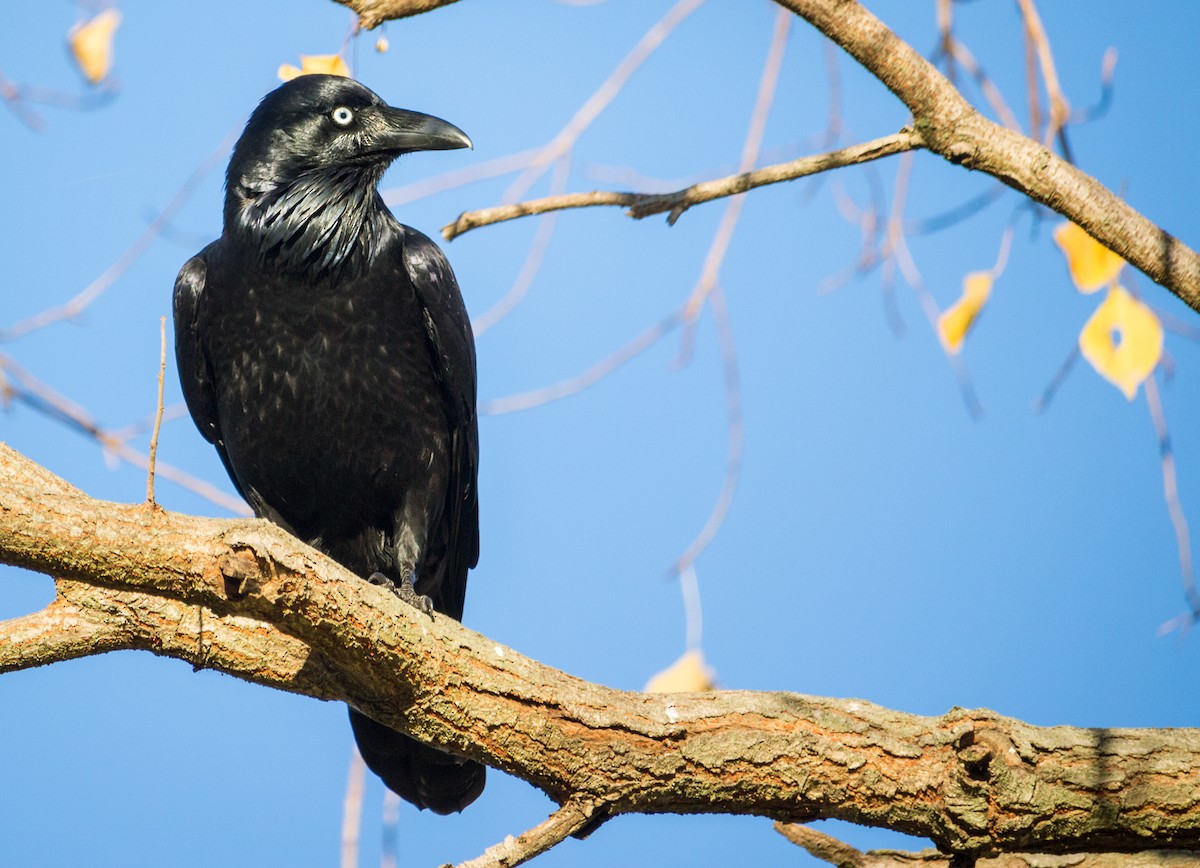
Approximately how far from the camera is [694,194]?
136 inches

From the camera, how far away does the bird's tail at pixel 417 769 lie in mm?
4434

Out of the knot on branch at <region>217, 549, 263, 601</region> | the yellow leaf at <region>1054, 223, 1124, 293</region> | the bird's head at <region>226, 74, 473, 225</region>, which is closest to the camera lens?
the knot on branch at <region>217, 549, 263, 601</region>

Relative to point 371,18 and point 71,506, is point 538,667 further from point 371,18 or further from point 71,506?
point 371,18

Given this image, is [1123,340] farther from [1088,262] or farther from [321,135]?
[321,135]

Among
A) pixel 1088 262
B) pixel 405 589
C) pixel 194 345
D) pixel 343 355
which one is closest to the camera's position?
pixel 1088 262

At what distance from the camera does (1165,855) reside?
3162mm

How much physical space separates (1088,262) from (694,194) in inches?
48.9

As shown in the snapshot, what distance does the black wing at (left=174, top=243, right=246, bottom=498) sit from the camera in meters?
4.71

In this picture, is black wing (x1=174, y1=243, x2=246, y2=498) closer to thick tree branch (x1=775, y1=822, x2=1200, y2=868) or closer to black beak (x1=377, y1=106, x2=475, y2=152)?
black beak (x1=377, y1=106, x2=475, y2=152)

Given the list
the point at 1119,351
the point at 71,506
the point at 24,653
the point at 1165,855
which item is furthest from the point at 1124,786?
the point at 24,653

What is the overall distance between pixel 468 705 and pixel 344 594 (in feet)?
1.60

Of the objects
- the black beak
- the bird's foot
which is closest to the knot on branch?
the bird's foot

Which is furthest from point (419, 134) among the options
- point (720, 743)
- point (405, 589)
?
point (720, 743)

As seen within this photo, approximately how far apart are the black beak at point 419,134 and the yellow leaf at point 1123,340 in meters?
2.42
